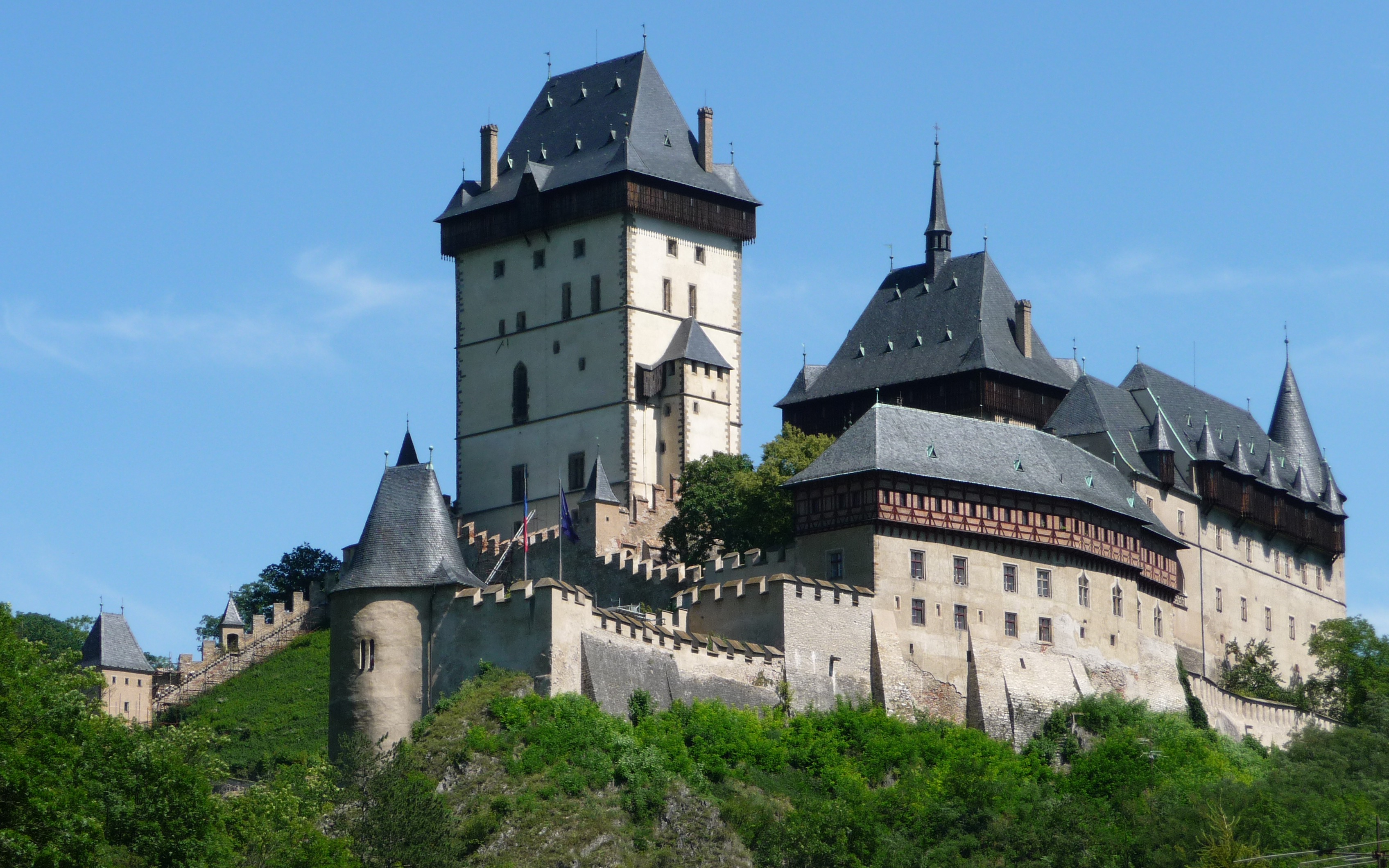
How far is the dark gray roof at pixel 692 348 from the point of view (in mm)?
94312

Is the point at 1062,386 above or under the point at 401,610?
above

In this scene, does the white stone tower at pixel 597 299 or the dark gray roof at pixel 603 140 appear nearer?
the white stone tower at pixel 597 299

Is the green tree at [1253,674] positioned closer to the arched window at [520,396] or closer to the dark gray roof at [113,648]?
the arched window at [520,396]

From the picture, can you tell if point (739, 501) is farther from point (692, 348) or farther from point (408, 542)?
point (408, 542)

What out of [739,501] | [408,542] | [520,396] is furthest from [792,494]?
[520,396]

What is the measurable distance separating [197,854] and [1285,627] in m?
52.1

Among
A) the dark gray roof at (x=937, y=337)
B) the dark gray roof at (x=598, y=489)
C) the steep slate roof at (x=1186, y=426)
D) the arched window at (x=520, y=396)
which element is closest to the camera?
the dark gray roof at (x=598, y=489)

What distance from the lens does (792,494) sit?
266ft

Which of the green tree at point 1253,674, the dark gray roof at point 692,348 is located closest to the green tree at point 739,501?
the dark gray roof at point 692,348

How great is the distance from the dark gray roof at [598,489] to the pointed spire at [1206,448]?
1948cm

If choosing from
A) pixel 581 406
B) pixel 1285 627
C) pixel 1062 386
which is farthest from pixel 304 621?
pixel 1285 627

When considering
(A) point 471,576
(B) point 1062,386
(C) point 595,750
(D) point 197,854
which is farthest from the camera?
(B) point 1062,386

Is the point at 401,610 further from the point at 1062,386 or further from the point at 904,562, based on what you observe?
the point at 1062,386

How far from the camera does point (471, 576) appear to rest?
232 feet
